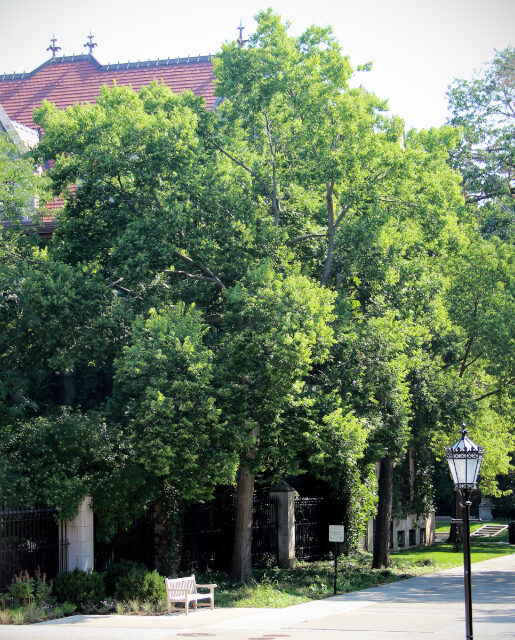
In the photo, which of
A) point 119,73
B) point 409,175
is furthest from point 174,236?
point 119,73

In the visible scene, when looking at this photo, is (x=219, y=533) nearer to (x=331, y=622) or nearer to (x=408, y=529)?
(x=331, y=622)

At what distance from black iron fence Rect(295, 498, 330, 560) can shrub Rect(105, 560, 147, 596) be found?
417 inches

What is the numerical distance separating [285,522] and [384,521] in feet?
10.7

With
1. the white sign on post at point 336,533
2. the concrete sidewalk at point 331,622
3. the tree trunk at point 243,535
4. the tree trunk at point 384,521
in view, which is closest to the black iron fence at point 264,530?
the tree trunk at point 384,521

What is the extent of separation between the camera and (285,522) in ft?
96.9

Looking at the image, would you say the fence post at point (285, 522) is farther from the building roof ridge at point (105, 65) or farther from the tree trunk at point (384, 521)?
the building roof ridge at point (105, 65)

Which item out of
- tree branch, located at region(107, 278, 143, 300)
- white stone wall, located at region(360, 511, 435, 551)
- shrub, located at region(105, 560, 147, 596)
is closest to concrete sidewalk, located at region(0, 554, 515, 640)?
shrub, located at region(105, 560, 147, 596)

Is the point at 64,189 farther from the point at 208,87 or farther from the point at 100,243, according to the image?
the point at 208,87

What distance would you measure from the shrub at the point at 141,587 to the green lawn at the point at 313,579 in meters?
1.46

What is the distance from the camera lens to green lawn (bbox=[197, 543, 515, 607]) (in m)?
21.6

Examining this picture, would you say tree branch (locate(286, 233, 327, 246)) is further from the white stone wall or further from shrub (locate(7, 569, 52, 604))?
the white stone wall

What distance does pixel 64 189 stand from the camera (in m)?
24.3

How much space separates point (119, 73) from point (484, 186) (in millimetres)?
16509

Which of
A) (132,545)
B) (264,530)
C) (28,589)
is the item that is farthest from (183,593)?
(264,530)
